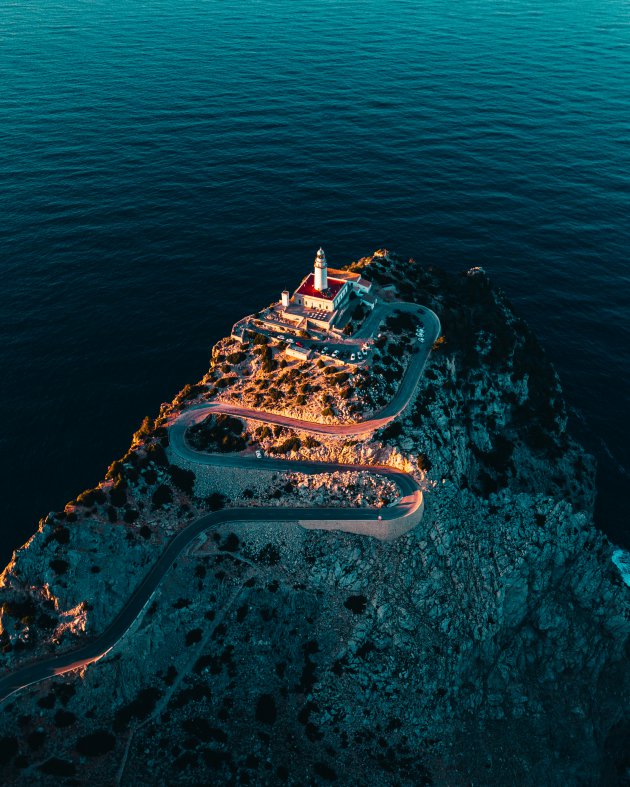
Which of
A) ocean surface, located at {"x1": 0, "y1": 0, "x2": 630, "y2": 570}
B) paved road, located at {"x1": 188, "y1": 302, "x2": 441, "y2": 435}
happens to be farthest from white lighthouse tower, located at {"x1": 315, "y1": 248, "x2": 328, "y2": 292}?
ocean surface, located at {"x1": 0, "y1": 0, "x2": 630, "y2": 570}

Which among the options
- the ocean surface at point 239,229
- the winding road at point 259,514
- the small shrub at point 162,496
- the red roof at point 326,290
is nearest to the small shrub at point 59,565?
the winding road at point 259,514

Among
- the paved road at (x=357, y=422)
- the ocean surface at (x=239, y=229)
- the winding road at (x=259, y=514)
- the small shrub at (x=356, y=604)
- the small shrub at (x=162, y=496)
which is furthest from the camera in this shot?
the ocean surface at (x=239, y=229)

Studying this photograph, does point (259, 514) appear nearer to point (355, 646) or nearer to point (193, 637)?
point (193, 637)

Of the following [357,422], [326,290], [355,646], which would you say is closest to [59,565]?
[355,646]

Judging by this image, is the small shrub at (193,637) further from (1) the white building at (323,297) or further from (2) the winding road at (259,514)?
(1) the white building at (323,297)

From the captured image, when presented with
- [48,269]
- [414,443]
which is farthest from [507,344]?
[48,269]

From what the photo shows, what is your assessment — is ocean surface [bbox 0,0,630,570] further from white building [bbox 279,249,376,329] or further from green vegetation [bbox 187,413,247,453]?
white building [bbox 279,249,376,329]
